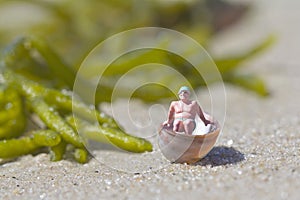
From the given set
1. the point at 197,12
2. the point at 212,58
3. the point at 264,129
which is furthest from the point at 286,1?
the point at 264,129

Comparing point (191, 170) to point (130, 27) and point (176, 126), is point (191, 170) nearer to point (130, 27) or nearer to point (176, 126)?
point (176, 126)

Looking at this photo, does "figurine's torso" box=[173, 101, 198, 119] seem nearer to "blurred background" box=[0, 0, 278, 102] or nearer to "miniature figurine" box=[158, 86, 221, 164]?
"miniature figurine" box=[158, 86, 221, 164]

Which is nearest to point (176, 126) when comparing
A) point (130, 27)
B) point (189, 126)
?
point (189, 126)

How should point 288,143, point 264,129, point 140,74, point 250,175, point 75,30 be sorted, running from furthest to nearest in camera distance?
point 75,30 < point 140,74 < point 264,129 < point 288,143 < point 250,175

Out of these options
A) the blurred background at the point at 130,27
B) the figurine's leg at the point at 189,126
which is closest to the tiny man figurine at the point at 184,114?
the figurine's leg at the point at 189,126

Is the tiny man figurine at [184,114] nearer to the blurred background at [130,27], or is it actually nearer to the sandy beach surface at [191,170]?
the sandy beach surface at [191,170]

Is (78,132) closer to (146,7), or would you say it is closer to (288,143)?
(288,143)

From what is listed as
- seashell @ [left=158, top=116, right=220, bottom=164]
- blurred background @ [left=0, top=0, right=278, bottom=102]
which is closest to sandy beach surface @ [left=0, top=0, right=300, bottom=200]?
seashell @ [left=158, top=116, right=220, bottom=164]
